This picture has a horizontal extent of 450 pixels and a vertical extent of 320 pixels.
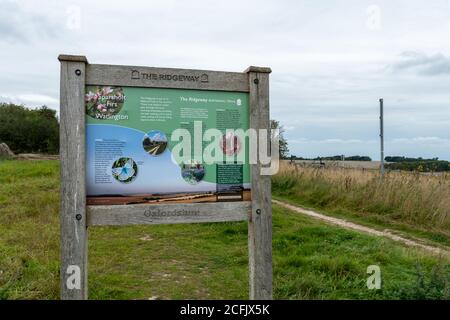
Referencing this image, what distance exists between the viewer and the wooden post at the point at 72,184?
380 cm

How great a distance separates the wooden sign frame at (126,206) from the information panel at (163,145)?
0.07 meters

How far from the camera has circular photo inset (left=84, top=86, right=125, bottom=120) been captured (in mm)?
3926

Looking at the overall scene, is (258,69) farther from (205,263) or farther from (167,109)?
(205,263)

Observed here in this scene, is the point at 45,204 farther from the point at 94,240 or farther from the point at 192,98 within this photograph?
the point at 192,98

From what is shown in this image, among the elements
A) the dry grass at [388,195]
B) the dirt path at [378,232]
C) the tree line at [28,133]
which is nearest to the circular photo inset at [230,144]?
the dirt path at [378,232]

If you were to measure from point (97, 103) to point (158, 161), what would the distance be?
0.77 m

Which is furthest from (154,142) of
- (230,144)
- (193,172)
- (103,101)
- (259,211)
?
(259,211)

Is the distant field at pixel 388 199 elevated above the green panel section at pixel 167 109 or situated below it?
below

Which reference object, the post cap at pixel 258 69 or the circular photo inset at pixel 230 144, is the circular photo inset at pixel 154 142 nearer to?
the circular photo inset at pixel 230 144

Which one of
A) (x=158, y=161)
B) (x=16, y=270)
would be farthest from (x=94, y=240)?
(x=158, y=161)

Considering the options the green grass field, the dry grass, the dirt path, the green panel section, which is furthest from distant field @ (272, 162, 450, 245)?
the green panel section

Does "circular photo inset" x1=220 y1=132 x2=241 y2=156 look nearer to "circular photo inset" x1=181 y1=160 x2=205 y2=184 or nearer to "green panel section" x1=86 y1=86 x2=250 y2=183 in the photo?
"green panel section" x1=86 y1=86 x2=250 y2=183

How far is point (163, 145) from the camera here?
4.07 metres

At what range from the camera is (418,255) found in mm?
6430
